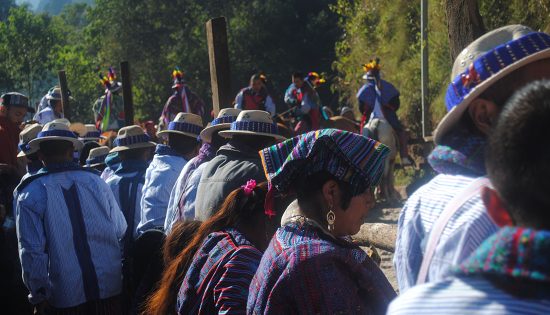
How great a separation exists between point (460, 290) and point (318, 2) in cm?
3291

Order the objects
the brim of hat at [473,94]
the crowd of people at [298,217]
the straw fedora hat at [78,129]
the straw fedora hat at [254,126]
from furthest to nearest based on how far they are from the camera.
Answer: the straw fedora hat at [78,129] → the straw fedora hat at [254,126] → the brim of hat at [473,94] → the crowd of people at [298,217]

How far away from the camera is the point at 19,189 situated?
15.1 ft

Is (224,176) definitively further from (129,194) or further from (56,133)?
(129,194)

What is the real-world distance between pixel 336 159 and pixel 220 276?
769mm

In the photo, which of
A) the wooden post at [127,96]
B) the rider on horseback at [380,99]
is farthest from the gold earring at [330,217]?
the rider on horseback at [380,99]

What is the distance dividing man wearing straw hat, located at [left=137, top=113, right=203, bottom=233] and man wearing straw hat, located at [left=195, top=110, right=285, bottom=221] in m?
0.76

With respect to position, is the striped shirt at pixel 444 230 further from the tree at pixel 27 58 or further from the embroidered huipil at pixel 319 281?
the tree at pixel 27 58

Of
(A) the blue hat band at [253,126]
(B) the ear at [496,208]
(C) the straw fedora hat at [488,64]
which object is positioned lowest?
(A) the blue hat band at [253,126]

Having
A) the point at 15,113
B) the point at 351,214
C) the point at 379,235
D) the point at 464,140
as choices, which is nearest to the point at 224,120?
the point at 379,235

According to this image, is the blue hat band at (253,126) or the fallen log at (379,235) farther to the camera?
the fallen log at (379,235)

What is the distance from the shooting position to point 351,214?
8.16ft

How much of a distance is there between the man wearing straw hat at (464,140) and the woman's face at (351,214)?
591 millimetres

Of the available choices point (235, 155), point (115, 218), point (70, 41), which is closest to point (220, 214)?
point (235, 155)

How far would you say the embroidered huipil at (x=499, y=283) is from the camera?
1.06 m
